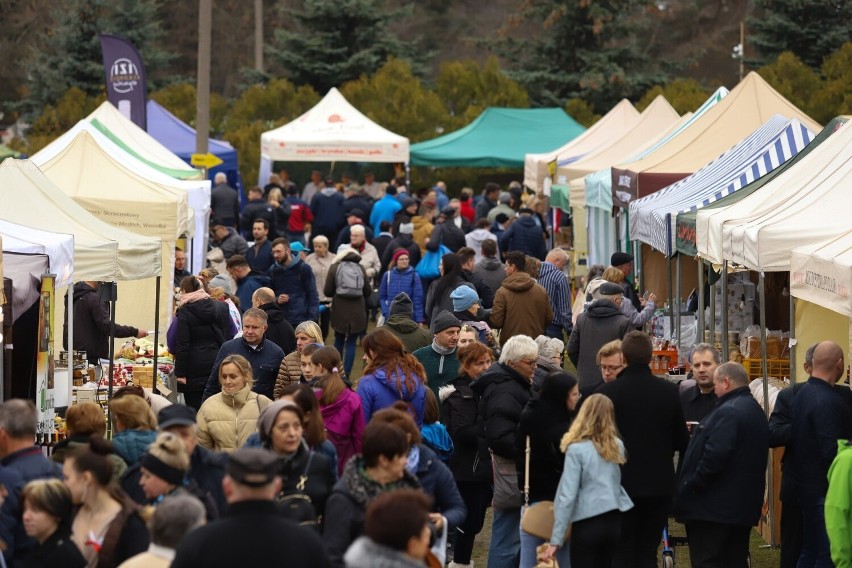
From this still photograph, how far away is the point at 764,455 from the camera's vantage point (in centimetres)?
815

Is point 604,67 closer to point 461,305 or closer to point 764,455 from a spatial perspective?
point 461,305

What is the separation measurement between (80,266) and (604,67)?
33.3 metres

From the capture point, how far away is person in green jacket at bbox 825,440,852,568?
23.7ft

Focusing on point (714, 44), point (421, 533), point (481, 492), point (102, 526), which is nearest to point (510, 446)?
point (481, 492)

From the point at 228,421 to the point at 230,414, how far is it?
4 cm

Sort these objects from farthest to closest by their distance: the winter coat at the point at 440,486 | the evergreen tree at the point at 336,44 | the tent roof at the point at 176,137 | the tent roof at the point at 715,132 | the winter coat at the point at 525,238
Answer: the evergreen tree at the point at 336,44 < the tent roof at the point at 176,137 < the winter coat at the point at 525,238 < the tent roof at the point at 715,132 < the winter coat at the point at 440,486

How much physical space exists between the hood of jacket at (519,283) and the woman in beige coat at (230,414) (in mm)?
5276

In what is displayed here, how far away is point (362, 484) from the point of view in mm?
6043

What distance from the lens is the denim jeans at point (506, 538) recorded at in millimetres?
8547

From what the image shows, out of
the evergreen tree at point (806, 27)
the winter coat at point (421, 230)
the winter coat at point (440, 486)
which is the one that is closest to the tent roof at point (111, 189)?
the winter coat at point (421, 230)

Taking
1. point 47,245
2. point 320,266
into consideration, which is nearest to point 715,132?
point 320,266

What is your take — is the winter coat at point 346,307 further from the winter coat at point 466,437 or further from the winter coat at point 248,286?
the winter coat at point 466,437

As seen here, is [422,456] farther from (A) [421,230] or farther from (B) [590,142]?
(B) [590,142]

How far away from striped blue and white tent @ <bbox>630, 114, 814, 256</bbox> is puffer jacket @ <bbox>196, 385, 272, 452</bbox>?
5.64m
